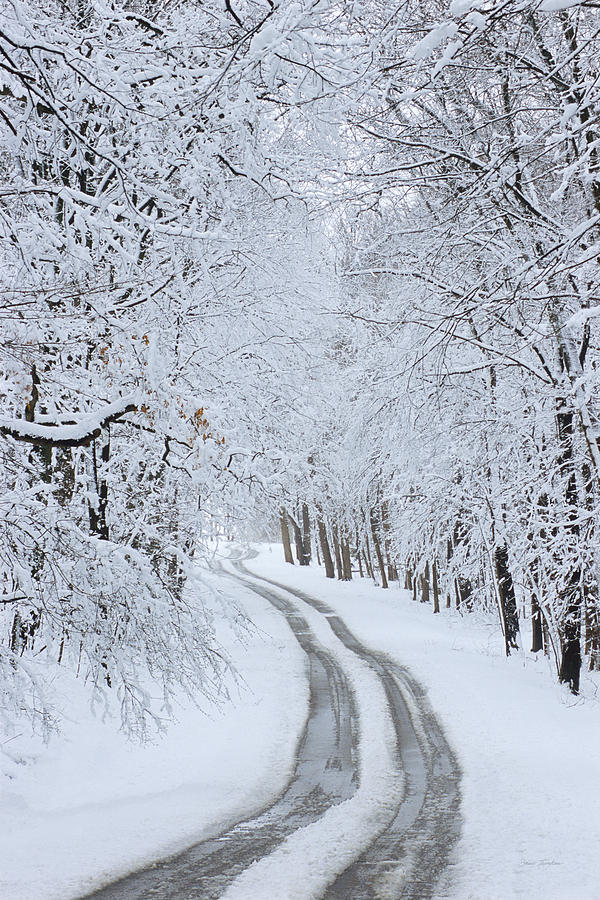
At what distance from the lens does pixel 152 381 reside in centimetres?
600

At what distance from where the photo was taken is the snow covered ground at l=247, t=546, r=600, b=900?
548 cm

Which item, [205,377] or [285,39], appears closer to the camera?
[285,39]

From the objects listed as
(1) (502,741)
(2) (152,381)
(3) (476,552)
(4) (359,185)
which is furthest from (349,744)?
(3) (476,552)

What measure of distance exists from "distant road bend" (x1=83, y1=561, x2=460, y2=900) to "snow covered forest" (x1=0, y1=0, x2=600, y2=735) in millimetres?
1534

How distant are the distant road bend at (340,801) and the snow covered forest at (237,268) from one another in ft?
5.03

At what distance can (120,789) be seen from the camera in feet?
26.8

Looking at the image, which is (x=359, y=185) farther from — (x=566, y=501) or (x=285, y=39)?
(x=566, y=501)

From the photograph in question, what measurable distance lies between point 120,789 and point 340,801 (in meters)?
2.50

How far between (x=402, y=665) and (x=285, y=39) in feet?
41.0

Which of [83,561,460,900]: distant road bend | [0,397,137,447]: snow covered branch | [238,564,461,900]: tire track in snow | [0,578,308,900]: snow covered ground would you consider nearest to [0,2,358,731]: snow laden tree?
[0,397,137,447]: snow covered branch

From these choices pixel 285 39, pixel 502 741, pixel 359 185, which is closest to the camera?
pixel 285 39

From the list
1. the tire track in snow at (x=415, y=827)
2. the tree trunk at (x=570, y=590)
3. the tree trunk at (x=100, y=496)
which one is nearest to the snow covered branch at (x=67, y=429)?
the tree trunk at (x=100, y=496)

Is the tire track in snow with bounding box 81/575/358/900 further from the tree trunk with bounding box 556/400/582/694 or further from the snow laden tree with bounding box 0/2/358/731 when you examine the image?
the tree trunk with bounding box 556/400/582/694

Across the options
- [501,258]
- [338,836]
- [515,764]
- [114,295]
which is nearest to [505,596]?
[515,764]
